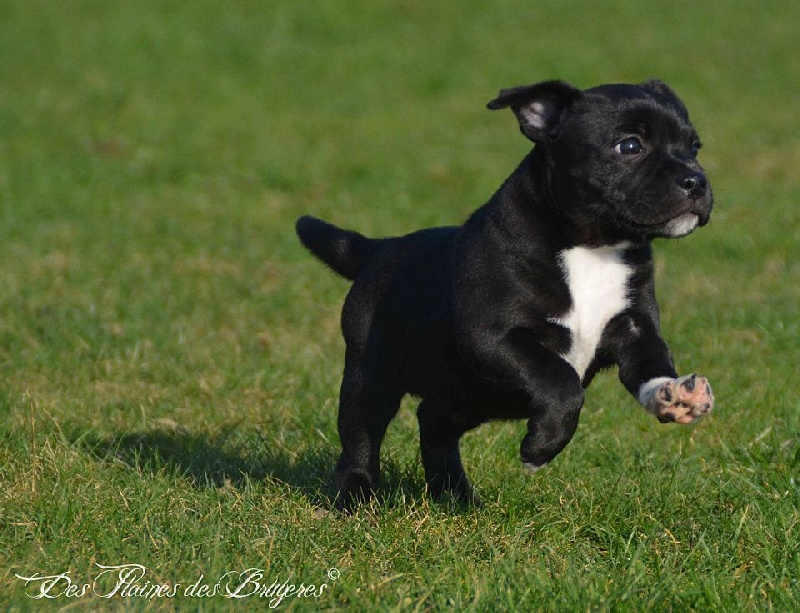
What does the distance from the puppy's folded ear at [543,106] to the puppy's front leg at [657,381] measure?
77 cm

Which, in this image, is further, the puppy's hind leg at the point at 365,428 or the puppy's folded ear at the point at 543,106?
the puppy's hind leg at the point at 365,428

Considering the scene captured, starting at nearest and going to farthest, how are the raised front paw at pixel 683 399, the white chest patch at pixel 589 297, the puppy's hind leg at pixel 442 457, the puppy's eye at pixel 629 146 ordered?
the raised front paw at pixel 683 399 → the white chest patch at pixel 589 297 → the puppy's eye at pixel 629 146 → the puppy's hind leg at pixel 442 457

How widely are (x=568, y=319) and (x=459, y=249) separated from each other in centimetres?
49

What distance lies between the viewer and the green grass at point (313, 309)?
13.3 ft

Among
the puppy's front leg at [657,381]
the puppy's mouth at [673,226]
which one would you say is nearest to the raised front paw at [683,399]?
the puppy's front leg at [657,381]

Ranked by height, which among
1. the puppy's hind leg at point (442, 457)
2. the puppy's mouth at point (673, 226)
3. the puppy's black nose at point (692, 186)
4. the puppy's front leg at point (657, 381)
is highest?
the puppy's black nose at point (692, 186)

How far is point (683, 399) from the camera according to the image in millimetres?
3857

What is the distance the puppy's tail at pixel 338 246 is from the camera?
5.17 meters

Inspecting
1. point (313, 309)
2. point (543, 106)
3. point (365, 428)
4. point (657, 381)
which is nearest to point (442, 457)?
point (365, 428)

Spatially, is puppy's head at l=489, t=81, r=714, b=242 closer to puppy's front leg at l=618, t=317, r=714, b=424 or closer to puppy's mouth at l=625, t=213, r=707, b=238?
puppy's mouth at l=625, t=213, r=707, b=238

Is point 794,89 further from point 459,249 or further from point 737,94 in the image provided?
point 459,249

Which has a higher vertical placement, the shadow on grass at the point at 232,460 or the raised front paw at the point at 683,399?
the raised front paw at the point at 683,399

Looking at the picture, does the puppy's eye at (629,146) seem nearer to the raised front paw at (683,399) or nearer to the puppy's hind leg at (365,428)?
the raised front paw at (683,399)

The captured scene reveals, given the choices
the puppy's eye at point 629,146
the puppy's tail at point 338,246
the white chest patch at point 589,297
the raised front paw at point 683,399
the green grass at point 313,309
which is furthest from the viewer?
the puppy's tail at point 338,246
